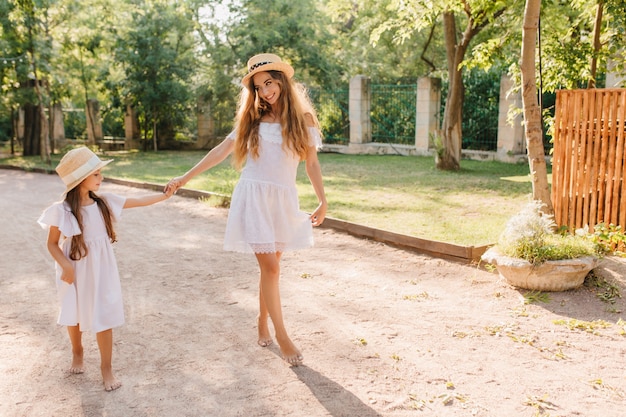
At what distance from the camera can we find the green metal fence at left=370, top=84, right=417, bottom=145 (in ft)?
68.2

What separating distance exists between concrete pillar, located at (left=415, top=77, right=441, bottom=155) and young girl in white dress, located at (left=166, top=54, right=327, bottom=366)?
1568 cm

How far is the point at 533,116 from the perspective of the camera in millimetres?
6902

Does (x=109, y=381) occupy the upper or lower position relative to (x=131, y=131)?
lower

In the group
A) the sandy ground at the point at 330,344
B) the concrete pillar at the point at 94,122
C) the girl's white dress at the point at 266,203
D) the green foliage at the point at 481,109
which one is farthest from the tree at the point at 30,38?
the girl's white dress at the point at 266,203

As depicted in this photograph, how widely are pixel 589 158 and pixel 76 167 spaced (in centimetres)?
546

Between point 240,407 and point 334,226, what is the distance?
5.26 metres

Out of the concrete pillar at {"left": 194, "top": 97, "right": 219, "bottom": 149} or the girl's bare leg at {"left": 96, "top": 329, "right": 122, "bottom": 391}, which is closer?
the girl's bare leg at {"left": 96, "top": 329, "right": 122, "bottom": 391}

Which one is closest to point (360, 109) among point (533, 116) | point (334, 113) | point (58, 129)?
point (334, 113)

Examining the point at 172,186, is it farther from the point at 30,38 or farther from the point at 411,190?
the point at 30,38

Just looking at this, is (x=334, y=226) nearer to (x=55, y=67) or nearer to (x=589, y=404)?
(x=589, y=404)

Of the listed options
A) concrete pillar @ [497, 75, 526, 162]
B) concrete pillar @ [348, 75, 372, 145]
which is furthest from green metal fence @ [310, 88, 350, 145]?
concrete pillar @ [497, 75, 526, 162]

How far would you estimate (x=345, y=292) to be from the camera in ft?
19.9

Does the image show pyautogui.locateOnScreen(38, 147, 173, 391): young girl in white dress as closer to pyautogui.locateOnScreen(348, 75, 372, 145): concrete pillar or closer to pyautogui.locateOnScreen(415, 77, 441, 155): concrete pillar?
pyautogui.locateOnScreen(415, 77, 441, 155): concrete pillar

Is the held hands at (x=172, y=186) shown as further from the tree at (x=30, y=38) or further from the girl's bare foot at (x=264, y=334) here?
the tree at (x=30, y=38)
